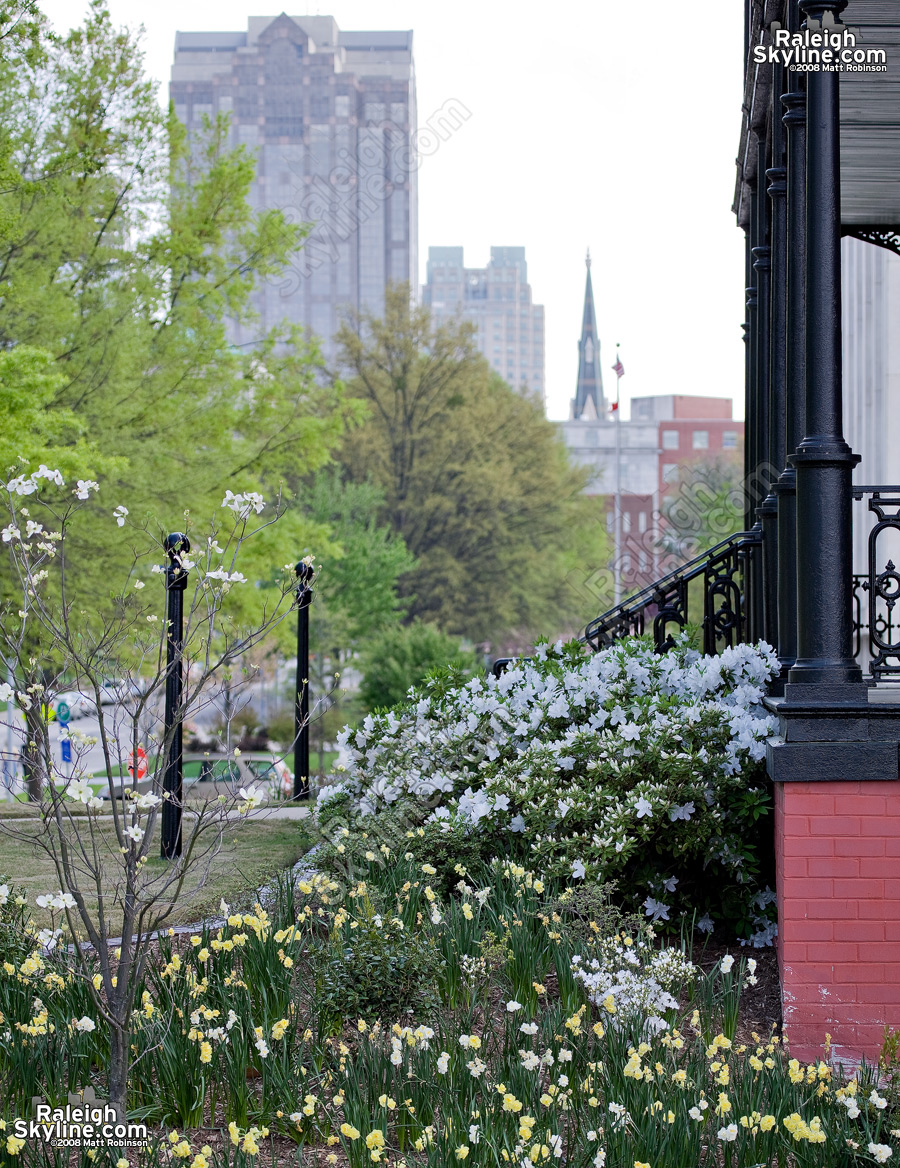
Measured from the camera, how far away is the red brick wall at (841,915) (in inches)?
177

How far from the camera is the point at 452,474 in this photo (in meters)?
36.2

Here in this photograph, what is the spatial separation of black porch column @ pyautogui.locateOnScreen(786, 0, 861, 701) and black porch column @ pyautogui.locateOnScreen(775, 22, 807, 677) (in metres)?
0.35

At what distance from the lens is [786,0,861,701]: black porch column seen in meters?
4.73

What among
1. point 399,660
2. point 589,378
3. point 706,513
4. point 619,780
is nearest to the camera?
point 619,780

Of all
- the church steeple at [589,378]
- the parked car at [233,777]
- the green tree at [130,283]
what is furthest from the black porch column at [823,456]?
the church steeple at [589,378]

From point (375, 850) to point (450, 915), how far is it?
877 mm

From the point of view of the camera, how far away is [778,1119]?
10.7 ft

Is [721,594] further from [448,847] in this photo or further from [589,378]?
[589,378]

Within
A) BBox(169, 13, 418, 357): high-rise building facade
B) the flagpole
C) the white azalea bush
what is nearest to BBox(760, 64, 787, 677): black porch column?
the white azalea bush

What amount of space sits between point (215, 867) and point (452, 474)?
29.8m

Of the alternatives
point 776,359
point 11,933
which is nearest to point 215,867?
point 11,933

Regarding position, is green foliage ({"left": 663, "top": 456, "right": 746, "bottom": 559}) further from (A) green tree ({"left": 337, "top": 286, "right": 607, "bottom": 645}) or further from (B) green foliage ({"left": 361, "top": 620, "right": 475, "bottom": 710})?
(B) green foliage ({"left": 361, "top": 620, "right": 475, "bottom": 710})

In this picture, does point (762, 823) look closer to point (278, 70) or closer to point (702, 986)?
point (702, 986)

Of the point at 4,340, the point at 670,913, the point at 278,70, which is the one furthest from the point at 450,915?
the point at 278,70
